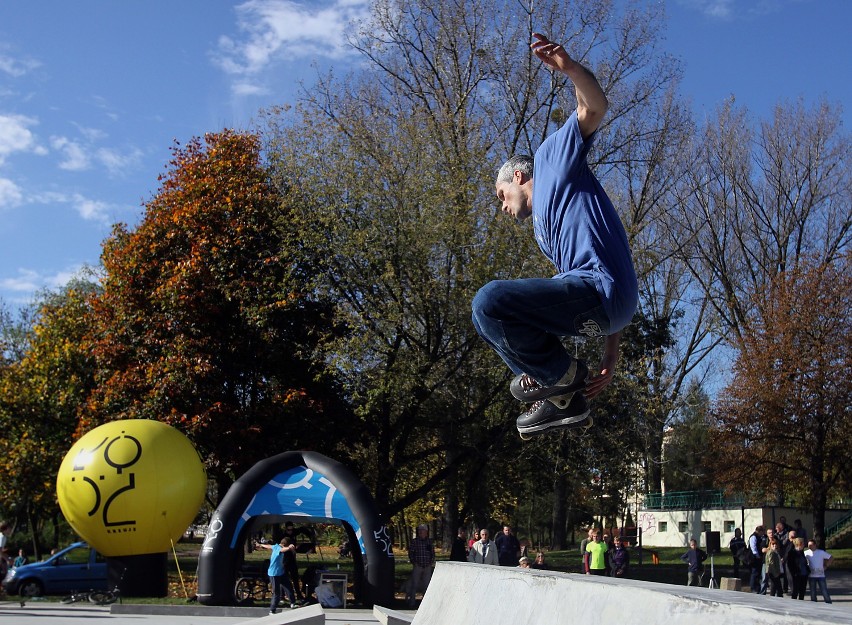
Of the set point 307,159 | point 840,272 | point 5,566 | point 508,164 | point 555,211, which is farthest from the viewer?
point 840,272

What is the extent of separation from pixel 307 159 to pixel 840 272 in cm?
2301

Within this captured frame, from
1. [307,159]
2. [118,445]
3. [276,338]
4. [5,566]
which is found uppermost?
[307,159]

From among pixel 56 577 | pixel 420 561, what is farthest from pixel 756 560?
pixel 56 577

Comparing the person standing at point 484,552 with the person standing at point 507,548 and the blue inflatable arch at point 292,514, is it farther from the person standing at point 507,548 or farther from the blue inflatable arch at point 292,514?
the blue inflatable arch at point 292,514

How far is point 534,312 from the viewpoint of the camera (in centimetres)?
Answer: 485

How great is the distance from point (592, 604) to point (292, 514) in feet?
49.4

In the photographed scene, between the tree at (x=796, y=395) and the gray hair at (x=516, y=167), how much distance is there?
31.2m

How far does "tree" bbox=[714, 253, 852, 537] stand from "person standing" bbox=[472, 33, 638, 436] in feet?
103

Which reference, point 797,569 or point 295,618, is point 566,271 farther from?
point 797,569

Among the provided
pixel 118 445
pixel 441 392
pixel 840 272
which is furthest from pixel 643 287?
pixel 118 445

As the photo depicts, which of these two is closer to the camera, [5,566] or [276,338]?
[5,566]

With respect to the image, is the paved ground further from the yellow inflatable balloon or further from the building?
the building

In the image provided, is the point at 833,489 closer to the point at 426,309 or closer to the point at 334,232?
the point at 426,309

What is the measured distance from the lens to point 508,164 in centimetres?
562
